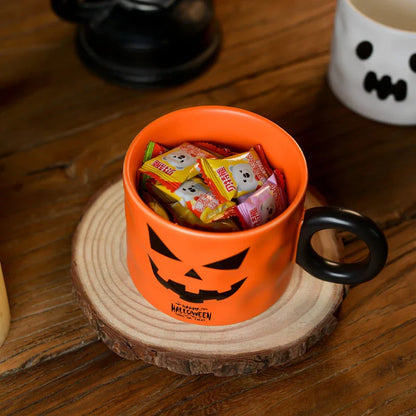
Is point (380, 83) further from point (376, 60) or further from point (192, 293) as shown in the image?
point (192, 293)

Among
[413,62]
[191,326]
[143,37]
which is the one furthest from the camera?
[143,37]

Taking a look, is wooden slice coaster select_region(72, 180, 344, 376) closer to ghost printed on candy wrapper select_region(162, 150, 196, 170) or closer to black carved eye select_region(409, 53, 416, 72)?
ghost printed on candy wrapper select_region(162, 150, 196, 170)

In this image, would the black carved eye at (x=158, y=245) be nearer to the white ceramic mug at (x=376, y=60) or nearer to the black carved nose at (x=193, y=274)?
the black carved nose at (x=193, y=274)

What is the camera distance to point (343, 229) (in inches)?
28.4

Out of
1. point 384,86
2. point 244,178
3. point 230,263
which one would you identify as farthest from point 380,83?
point 230,263

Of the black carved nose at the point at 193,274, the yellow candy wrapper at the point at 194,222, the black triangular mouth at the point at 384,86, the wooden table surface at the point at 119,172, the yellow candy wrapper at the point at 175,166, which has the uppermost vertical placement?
the yellow candy wrapper at the point at 175,166

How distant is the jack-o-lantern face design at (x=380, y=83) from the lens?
1016mm

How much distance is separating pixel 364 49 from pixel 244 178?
1.24ft

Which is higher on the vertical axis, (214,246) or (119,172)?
(214,246)

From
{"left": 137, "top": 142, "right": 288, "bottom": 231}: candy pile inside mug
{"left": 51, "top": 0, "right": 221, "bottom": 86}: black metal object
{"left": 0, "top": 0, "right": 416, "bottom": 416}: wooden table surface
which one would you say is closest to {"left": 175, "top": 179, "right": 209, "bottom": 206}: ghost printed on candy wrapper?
{"left": 137, "top": 142, "right": 288, "bottom": 231}: candy pile inside mug

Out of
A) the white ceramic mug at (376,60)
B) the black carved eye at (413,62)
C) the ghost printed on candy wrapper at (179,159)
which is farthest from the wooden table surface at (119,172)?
the ghost printed on candy wrapper at (179,159)

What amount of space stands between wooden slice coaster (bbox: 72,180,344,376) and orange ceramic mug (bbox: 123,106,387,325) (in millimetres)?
16

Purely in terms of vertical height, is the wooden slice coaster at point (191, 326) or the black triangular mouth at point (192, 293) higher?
the black triangular mouth at point (192, 293)

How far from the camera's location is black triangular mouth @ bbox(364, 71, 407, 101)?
1.04 metres
